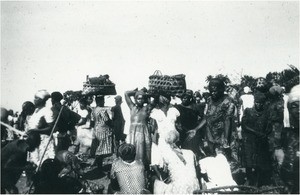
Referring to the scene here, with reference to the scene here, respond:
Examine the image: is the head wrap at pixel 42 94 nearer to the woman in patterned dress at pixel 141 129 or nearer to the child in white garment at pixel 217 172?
the woman in patterned dress at pixel 141 129

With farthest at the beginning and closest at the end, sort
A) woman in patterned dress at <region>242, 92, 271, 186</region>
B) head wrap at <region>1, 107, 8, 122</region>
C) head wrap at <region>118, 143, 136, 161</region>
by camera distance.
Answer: woman in patterned dress at <region>242, 92, 271, 186</region>, head wrap at <region>1, 107, 8, 122</region>, head wrap at <region>118, 143, 136, 161</region>

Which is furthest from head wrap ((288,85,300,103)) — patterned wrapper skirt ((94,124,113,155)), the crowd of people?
patterned wrapper skirt ((94,124,113,155))

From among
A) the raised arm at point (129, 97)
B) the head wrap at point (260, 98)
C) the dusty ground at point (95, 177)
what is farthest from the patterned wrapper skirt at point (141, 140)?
the head wrap at point (260, 98)

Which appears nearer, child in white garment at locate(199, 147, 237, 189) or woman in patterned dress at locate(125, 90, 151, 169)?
child in white garment at locate(199, 147, 237, 189)

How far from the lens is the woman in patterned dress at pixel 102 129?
7891 millimetres

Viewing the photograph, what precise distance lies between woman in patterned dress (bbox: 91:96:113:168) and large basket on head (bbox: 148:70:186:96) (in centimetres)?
195

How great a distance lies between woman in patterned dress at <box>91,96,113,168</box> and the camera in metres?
7.89

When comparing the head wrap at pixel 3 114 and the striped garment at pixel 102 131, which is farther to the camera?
the striped garment at pixel 102 131

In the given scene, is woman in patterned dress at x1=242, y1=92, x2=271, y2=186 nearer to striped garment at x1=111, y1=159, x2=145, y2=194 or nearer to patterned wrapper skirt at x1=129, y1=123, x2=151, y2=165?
patterned wrapper skirt at x1=129, y1=123, x2=151, y2=165

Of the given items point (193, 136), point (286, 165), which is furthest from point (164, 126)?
point (286, 165)

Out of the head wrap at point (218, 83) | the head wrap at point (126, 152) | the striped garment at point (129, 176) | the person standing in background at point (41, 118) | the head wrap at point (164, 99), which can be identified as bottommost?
the striped garment at point (129, 176)

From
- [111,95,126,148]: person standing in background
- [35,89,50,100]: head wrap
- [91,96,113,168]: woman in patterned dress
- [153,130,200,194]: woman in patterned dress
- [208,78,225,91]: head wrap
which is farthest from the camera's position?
[111,95,126,148]: person standing in background

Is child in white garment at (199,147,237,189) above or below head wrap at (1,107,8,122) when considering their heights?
below

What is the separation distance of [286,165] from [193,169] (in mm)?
1665
